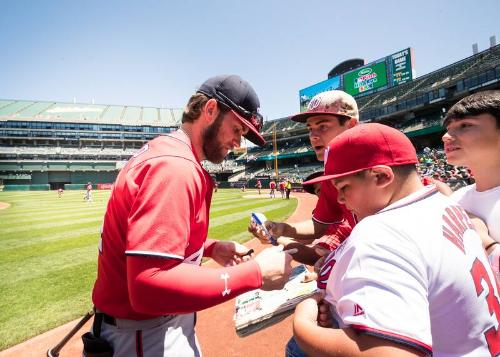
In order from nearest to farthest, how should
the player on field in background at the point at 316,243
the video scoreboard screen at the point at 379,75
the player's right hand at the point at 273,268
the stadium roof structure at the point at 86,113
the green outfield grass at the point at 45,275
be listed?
the player's right hand at the point at 273,268 → the player on field in background at the point at 316,243 → the green outfield grass at the point at 45,275 → the video scoreboard screen at the point at 379,75 → the stadium roof structure at the point at 86,113

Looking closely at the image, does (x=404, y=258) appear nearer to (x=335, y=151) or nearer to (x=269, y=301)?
(x=335, y=151)

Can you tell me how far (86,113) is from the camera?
250 ft

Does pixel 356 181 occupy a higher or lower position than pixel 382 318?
higher

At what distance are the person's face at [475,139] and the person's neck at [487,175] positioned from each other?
5 cm

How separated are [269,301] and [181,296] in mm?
850

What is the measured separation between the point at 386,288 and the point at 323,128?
2.03 m

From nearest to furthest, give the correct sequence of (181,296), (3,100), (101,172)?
(181,296), (101,172), (3,100)

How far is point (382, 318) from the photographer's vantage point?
92 centimetres

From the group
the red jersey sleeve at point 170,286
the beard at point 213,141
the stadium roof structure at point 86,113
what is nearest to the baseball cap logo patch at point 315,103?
the beard at point 213,141

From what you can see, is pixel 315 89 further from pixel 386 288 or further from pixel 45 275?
pixel 386 288

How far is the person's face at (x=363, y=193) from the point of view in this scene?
136 centimetres

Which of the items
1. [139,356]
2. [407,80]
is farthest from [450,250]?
[407,80]

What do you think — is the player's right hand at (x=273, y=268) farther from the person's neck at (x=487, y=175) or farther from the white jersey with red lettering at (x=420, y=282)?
the person's neck at (x=487, y=175)

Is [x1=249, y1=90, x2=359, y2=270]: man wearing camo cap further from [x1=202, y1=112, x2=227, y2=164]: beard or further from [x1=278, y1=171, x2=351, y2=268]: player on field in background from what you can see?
[x1=202, y1=112, x2=227, y2=164]: beard
